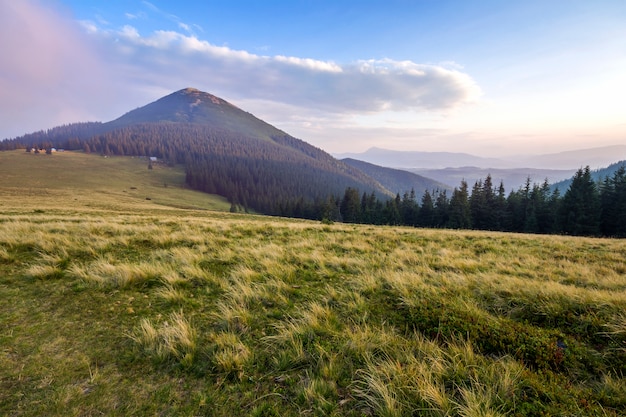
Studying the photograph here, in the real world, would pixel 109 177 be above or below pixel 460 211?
above

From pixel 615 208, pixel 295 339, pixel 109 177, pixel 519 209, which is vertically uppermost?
pixel 109 177

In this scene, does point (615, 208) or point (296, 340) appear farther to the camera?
point (615, 208)

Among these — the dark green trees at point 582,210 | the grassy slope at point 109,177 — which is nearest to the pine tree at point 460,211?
the dark green trees at point 582,210

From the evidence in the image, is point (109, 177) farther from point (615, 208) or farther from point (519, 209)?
point (615, 208)

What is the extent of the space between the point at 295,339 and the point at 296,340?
72 mm

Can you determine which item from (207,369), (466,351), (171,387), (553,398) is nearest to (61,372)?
(171,387)

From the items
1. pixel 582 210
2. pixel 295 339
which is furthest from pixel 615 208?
pixel 295 339

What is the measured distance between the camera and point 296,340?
4078 mm

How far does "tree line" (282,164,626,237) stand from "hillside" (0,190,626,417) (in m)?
19.1

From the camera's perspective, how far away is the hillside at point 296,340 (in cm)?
300

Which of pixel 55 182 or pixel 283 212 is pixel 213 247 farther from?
pixel 55 182

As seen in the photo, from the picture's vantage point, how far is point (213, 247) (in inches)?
381

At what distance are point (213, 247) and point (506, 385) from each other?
29.4 ft

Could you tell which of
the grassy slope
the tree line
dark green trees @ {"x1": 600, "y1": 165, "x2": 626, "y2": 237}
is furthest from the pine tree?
the grassy slope
